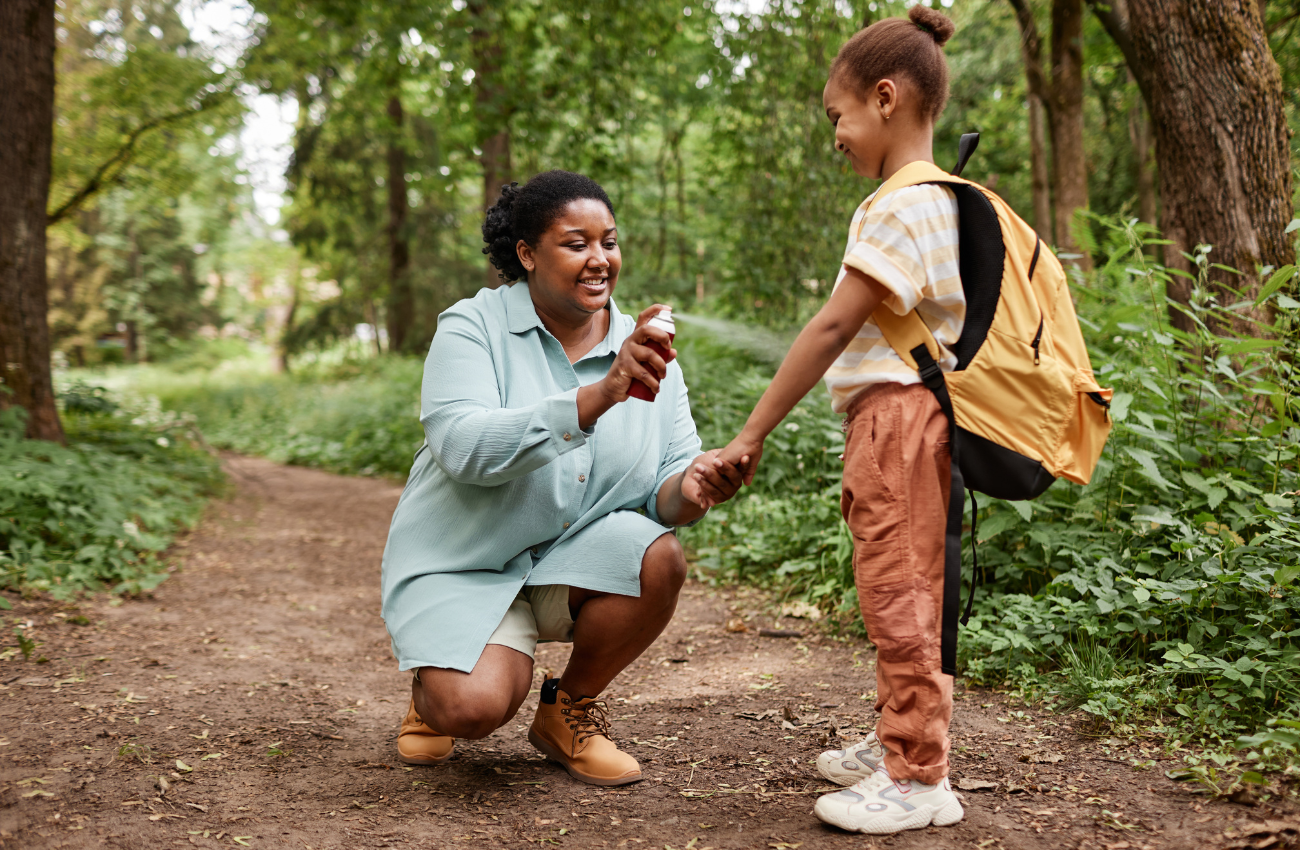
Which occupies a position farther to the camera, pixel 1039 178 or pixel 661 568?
pixel 1039 178

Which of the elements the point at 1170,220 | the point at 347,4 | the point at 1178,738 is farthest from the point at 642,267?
the point at 1178,738

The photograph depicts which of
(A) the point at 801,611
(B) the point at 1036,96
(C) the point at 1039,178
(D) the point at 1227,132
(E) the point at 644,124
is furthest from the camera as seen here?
(E) the point at 644,124

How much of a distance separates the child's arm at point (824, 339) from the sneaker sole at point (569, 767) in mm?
1128

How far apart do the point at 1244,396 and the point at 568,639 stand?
266cm

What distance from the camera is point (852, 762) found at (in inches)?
90.5

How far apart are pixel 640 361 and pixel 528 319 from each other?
602 millimetres

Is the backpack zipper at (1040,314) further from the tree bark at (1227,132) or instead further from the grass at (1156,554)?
the tree bark at (1227,132)

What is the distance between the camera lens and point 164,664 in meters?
3.50

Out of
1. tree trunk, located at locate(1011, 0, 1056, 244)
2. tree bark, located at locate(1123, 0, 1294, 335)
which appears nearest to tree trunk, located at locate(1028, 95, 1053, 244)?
tree trunk, located at locate(1011, 0, 1056, 244)

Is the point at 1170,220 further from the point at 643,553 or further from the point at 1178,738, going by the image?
the point at 643,553

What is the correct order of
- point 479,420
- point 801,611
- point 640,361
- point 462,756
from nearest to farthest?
point 640,361
point 479,420
point 462,756
point 801,611

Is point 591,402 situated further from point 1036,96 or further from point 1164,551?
point 1036,96

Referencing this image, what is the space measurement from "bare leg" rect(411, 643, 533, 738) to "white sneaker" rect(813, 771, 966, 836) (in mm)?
857

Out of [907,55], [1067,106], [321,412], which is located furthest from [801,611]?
[321,412]
